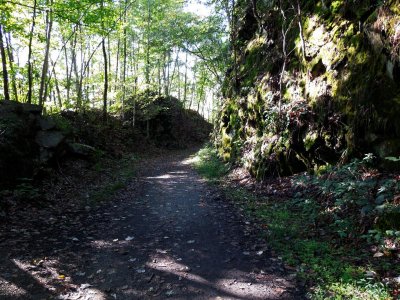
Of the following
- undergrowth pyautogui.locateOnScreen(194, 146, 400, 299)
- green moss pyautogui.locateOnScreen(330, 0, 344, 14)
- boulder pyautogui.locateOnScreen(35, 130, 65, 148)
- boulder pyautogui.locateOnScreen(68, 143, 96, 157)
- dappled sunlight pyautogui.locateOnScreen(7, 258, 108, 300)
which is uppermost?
green moss pyautogui.locateOnScreen(330, 0, 344, 14)

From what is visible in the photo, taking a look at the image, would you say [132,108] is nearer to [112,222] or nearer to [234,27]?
[234,27]

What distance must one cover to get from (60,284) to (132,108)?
819 inches

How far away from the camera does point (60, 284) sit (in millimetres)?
3977

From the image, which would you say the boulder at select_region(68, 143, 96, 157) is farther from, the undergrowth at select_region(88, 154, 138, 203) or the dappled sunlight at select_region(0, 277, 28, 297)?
the dappled sunlight at select_region(0, 277, 28, 297)

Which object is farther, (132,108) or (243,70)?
(132,108)

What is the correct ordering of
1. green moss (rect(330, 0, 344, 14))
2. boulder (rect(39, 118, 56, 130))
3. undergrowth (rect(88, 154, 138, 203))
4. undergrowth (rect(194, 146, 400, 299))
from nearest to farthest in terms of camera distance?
1. undergrowth (rect(194, 146, 400, 299))
2. green moss (rect(330, 0, 344, 14))
3. undergrowth (rect(88, 154, 138, 203))
4. boulder (rect(39, 118, 56, 130))

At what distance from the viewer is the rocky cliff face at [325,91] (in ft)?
20.1

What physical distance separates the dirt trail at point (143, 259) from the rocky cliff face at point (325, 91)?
273cm

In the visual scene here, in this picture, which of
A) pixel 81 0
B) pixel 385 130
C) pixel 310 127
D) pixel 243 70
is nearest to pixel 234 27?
pixel 243 70

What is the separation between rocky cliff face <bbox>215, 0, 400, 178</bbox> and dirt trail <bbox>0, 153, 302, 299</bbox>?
273 centimetres

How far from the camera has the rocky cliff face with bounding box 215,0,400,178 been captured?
6.13 metres

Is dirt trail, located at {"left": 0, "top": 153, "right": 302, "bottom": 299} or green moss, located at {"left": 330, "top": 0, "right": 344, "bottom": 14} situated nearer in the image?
dirt trail, located at {"left": 0, "top": 153, "right": 302, "bottom": 299}

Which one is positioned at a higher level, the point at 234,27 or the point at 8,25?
the point at 234,27

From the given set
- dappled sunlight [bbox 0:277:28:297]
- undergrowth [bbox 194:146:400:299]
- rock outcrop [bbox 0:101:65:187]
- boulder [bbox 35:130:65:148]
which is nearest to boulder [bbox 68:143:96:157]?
rock outcrop [bbox 0:101:65:187]
